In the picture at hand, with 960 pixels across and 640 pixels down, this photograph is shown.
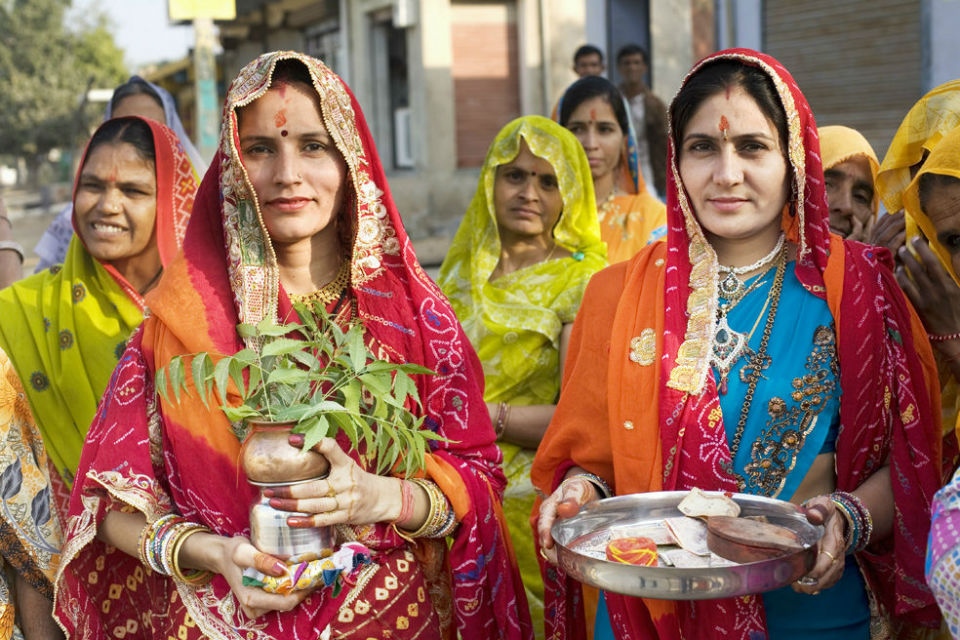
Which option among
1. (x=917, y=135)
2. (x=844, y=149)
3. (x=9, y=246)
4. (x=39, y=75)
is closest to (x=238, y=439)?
(x=917, y=135)

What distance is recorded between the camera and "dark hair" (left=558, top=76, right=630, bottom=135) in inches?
208

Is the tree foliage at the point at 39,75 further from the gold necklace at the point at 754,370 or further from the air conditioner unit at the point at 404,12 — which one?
the gold necklace at the point at 754,370

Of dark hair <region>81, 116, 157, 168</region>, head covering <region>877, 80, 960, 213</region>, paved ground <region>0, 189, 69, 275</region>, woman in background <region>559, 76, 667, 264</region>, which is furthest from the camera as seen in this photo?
paved ground <region>0, 189, 69, 275</region>

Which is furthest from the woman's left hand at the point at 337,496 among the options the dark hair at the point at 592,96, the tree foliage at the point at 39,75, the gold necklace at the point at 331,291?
the tree foliage at the point at 39,75

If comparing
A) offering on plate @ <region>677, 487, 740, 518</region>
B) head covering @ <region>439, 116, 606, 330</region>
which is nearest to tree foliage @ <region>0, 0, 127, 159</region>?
head covering @ <region>439, 116, 606, 330</region>

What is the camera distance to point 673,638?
2402 millimetres

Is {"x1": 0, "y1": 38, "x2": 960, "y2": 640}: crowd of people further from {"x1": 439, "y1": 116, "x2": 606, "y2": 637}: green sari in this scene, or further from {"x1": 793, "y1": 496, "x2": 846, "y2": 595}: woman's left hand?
{"x1": 439, "y1": 116, "x2": 606, "y2": 637}: green sari

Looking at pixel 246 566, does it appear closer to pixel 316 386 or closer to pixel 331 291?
pixel 316 386

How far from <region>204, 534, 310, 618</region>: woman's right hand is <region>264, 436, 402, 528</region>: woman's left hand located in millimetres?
92

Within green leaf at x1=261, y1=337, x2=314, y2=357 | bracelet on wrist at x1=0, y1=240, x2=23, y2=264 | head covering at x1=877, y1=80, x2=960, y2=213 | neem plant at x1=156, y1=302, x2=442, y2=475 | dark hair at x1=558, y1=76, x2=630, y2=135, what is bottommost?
neem plant at x1=156, y1=302, x2=442, y2=475

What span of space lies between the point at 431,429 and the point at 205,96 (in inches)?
297

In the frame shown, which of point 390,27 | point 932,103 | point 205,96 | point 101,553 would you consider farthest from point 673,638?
point 390,27

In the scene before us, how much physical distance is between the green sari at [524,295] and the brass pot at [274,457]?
68.2 inches

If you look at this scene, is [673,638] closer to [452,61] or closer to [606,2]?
[606,2]
